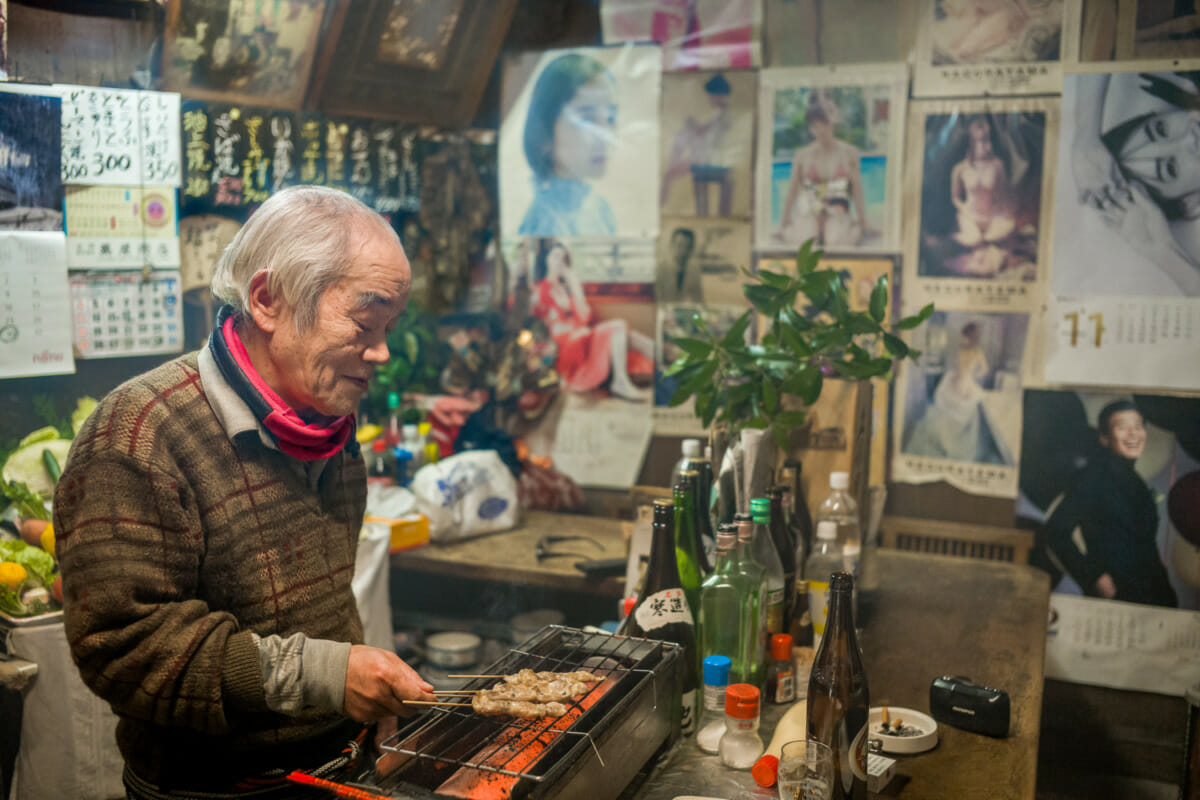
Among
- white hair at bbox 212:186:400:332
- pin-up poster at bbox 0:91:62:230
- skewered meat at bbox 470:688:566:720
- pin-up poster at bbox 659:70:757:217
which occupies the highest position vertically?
pin-up poster at bbox 659:70:757:217

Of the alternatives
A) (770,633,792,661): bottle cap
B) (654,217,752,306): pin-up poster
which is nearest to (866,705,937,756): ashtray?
(770,633,792,661): bottle cap

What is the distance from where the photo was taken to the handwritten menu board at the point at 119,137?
7.77 ft

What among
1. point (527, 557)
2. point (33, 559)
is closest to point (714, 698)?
point (527, 557)

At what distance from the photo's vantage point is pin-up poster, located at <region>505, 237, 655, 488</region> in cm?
343

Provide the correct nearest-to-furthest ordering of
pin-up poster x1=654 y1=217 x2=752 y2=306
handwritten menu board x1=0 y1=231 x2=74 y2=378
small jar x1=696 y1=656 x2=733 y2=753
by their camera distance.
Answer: small jar x1=696 y1=656 x2=733 y2=753
handwritten menu board x1=0 y1=231 x2=74 y2=378
pin-up poster x1=654 y1=217 x2=752 y2=306

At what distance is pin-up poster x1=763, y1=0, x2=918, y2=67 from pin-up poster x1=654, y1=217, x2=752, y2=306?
1.85 ft

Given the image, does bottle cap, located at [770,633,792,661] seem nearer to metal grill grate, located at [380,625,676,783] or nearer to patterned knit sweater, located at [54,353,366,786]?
metal grill grate, located at [380,625,676,783]

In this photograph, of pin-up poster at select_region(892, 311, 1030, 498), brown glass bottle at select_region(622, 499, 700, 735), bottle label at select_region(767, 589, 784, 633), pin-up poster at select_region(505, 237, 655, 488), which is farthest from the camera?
pin-up poster at select_region(505, 237, 655, 488)

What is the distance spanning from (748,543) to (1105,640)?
74.0 inches

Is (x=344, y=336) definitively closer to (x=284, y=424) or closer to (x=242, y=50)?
(x=284, y=424)

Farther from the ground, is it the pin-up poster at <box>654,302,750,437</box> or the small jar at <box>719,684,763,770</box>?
the pin-up poster at <box>654,302,750,437</box>

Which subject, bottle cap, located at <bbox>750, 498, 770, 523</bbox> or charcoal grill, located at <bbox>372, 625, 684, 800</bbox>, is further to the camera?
bottle cap, located at <bbox>750, 498, 770, 523</bbox>

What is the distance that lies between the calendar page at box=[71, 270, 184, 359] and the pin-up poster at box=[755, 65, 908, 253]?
1.84 metres

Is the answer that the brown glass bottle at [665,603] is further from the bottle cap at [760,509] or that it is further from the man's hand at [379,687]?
the man's hand at [379,687]
